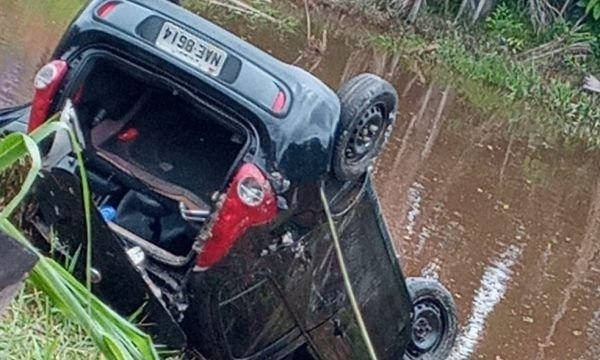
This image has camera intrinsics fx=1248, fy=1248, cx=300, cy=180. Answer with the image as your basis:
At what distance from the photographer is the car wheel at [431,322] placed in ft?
18.6

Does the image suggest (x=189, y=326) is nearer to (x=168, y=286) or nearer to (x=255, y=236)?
(x=168, y=286)

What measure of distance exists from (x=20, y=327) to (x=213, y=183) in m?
1.35

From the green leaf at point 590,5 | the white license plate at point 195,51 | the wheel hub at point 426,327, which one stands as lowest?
the green leaf at point 590,5

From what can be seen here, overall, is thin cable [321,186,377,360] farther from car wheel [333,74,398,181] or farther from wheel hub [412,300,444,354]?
wheel hub [412,300,444,354]

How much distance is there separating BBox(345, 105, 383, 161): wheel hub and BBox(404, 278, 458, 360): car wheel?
1.41 metres

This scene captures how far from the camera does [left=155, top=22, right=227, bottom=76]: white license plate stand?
4168 millimetres

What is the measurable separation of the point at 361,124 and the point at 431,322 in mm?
1812

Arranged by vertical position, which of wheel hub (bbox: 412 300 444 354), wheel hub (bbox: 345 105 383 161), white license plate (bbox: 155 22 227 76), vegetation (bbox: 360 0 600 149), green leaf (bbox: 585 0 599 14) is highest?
white license plate (bbox: 155 22 227 76)

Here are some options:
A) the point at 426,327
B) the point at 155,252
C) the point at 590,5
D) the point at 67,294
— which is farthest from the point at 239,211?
the point at 590,5

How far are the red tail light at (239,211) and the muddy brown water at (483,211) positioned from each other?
2.87 meters

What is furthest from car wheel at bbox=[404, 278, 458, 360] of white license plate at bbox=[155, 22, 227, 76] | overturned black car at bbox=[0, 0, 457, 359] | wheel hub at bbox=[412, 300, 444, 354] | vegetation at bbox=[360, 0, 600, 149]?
vegetation at bbox=[360, 0, 600, 149]

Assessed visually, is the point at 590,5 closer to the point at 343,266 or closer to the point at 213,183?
the point at 213,183

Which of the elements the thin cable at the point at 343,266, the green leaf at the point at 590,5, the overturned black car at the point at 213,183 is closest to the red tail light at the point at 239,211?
the overturned black car at the point at 213,183

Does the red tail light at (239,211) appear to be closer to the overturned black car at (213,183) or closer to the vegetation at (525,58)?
the overturned black car at (213,183)
